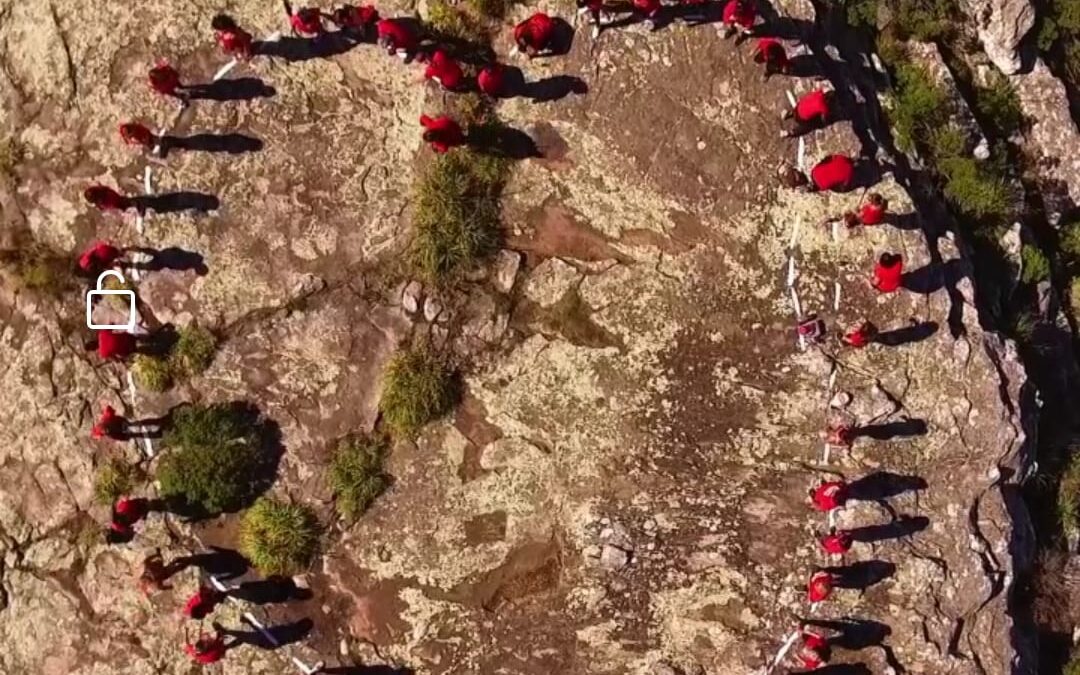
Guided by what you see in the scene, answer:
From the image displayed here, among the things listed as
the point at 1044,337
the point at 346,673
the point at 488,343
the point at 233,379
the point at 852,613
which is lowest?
the point at 346,673

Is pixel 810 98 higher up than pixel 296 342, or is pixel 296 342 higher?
pixel 810 98

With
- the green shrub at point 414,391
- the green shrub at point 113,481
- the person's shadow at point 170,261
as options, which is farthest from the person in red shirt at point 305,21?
the green shrub at point 113,481

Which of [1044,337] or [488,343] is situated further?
[1044,337]

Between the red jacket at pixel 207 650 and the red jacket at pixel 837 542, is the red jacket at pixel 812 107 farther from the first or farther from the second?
the red jacket at pixel 207 650

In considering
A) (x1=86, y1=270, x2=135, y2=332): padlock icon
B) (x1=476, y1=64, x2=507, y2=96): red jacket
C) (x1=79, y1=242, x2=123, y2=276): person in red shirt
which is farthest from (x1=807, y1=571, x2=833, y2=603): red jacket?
(x1=79, y1=242, x2=123, y2=276): person in red shirt

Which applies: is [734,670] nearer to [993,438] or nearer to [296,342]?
[993,438]

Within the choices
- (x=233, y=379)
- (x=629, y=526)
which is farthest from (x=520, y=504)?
(x=233, y=379)
